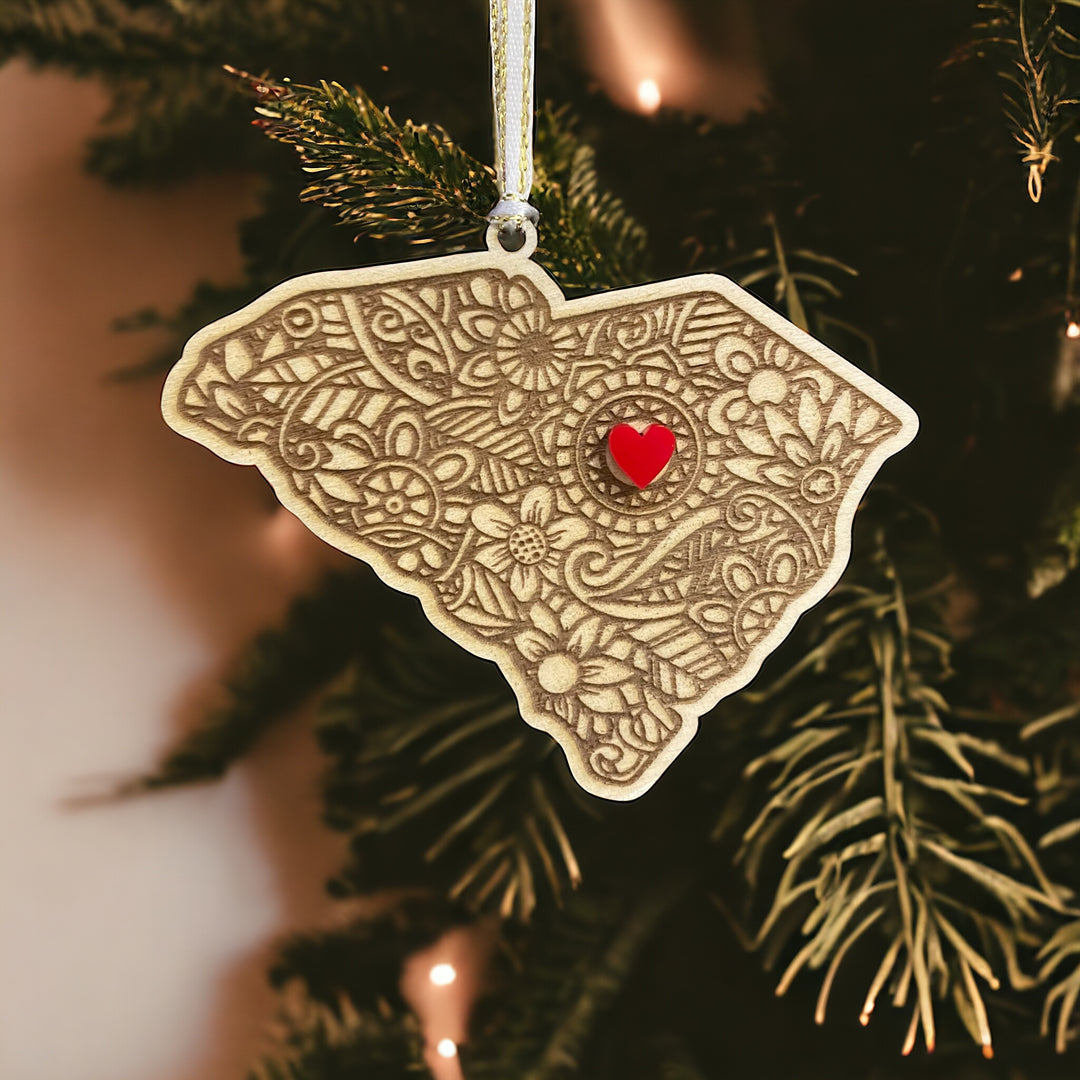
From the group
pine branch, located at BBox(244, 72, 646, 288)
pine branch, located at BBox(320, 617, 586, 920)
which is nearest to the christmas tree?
pine branch, located at BBox(320, 617, 586, 920)

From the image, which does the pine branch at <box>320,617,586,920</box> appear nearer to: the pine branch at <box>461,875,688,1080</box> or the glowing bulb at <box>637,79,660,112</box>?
the pine branch at <box>461,875,688,1080</box>

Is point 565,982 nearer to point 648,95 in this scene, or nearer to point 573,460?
point 573,460

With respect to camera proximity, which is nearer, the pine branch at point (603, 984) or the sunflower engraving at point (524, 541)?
the sunflower engraving at point (524, 541)

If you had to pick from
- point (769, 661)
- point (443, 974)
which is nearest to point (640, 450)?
point (769, 661)

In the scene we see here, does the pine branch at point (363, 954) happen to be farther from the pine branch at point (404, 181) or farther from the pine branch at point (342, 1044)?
the pine branch at point (404, 181)

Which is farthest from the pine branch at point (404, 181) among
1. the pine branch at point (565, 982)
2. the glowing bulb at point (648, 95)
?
Answer: the pine branch at point (565, 982)
